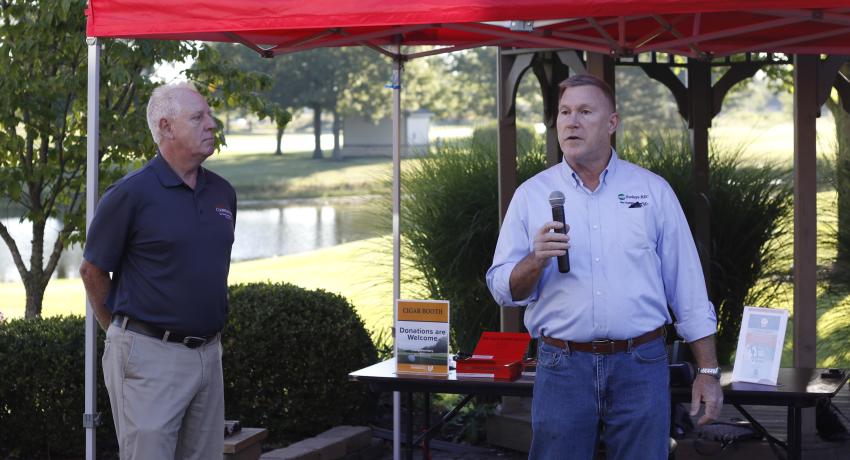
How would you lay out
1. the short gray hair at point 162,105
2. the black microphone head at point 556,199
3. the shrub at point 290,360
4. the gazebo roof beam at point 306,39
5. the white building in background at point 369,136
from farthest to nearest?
1. the white building in background at point 369,136
2. the shrub at point 290,360
3. the gazebo roof beam at point 306,39
4. the short gray hair at point 162,105
5. the black microphone head at point 556,199

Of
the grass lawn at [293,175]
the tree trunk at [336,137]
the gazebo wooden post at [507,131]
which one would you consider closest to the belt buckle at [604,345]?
the gazebo wooden post at [507,131]

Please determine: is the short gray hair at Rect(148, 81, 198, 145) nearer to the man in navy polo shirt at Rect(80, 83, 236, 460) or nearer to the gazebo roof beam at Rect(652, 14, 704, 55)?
the man in navy polo shirt at Rect(80, 83, 236, 460)

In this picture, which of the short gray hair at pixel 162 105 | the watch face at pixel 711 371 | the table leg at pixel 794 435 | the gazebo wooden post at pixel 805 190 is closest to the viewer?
the watch face at pixel 711 371

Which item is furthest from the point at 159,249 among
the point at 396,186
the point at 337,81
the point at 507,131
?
the point at 337,81

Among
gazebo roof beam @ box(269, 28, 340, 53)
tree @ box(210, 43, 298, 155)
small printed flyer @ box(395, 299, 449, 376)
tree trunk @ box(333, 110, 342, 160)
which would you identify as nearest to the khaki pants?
small printed flyer @ box(395, 299, 449, 376)

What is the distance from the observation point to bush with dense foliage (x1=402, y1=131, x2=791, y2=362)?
7.79m

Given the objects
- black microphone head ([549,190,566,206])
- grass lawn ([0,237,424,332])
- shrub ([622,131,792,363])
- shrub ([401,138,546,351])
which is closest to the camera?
black microphone head ([549,190,566,206])

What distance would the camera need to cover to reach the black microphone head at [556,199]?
313 centimetres

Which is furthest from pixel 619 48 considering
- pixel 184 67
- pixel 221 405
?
pixel 184 67

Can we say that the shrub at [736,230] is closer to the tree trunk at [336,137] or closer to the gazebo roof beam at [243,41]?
the gazebo roof beam at [243,41]

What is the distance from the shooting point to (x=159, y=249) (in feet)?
11.7

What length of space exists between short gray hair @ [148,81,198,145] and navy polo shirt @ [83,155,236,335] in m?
0.12

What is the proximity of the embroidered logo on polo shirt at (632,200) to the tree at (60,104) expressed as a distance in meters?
4.08

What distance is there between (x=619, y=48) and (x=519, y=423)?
2255 mm
